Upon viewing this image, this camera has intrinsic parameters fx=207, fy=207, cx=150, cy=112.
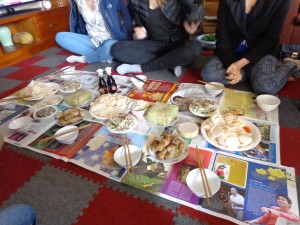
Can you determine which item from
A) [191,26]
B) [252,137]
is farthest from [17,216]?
[191,26]

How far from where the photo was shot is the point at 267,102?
3.82ft

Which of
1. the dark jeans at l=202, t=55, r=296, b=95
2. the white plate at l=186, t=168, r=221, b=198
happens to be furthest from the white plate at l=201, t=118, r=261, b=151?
the dark jeans at l=202, t=55, r=296, b=95

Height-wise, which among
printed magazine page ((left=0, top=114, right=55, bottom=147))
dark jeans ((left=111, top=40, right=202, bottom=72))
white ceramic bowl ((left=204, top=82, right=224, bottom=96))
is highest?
dark jeans ((left=111, top=40, right=202, bottom=72))

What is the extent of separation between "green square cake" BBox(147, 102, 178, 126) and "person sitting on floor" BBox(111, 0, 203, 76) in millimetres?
618

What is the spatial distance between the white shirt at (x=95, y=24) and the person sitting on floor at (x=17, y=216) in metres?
1.79

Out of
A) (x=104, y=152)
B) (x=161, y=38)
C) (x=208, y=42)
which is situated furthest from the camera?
(x=208, y=42)

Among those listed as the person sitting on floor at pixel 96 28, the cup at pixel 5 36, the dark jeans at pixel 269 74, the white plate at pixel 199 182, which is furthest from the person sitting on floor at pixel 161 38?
the cup at pixel 5 36

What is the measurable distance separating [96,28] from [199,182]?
1.81m

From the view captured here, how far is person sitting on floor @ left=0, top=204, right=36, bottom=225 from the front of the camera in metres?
0.51

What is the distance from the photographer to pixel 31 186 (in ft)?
2.94

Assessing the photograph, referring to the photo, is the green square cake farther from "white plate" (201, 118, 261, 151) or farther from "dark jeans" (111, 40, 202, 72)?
"dark jeans" (111, 40, 202, 72)

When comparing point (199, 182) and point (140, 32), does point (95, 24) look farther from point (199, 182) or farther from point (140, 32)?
point (199, 182)

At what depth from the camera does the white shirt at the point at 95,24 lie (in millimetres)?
1918

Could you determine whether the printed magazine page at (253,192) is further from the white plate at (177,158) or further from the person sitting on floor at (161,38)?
the person sitting on floor at (161,38)
